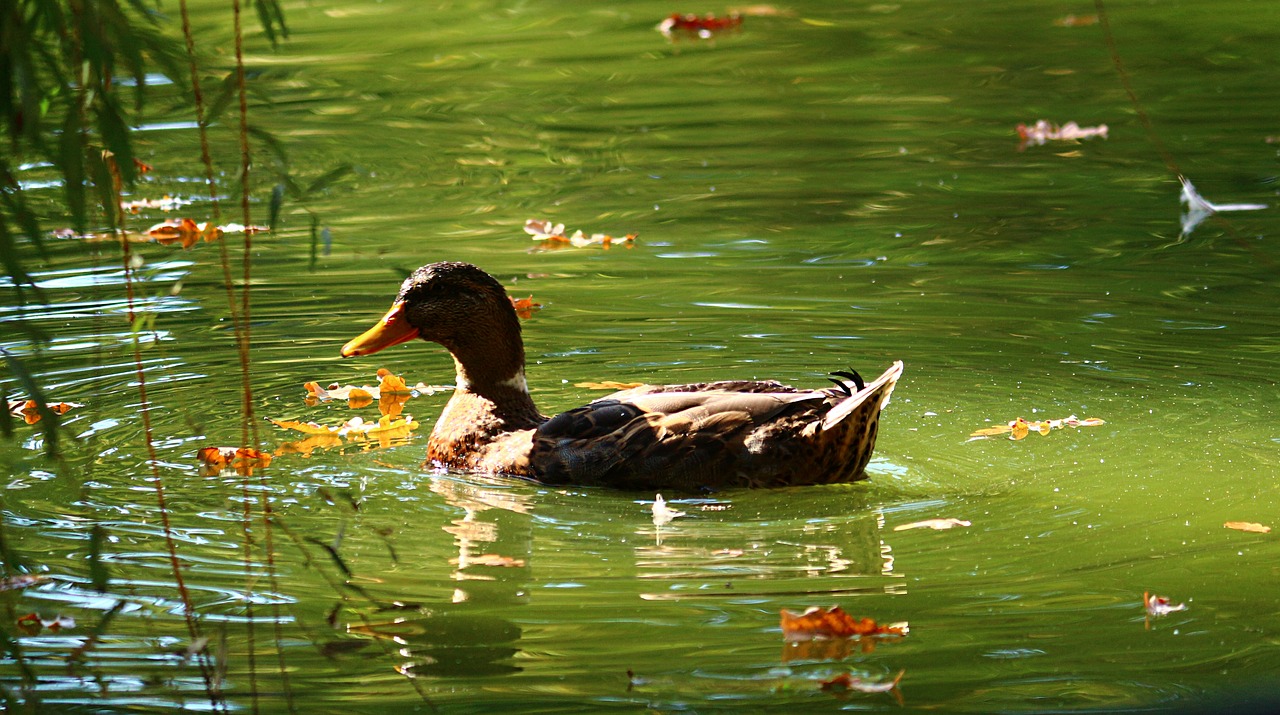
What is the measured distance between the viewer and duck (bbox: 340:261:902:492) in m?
6.89

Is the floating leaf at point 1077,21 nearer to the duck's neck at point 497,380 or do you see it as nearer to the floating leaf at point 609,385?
the floating leaf at point 609,385

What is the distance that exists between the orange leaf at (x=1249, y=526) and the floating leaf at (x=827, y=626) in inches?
69.4

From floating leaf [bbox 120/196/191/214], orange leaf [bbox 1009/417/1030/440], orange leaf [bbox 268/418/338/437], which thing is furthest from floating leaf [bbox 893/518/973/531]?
floating leaf [bbox 120/196/191/214]

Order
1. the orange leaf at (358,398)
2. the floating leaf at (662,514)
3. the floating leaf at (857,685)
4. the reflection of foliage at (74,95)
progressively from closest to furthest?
the reflection of foliage at (74,95) < the floating leaf at (857,685) < the floating leaf at (662,514) < the orange leaf at (358,398)

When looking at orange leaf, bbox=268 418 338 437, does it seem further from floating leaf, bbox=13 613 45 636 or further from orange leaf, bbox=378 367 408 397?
floating leaf, bbox=13 613 45 636

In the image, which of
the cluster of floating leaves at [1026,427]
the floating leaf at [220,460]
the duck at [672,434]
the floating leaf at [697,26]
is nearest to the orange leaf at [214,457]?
the floating leaf at [220,460]

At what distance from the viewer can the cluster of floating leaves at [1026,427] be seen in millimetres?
7527

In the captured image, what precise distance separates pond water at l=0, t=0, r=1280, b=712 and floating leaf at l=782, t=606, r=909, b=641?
0.09 m

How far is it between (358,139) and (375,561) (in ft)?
30.3

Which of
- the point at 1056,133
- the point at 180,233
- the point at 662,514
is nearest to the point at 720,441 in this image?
the point at 662,514

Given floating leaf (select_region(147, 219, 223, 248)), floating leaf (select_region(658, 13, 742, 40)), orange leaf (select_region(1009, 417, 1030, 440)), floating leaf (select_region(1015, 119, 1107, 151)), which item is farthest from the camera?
floating leaf (select_region(658, 13, 742, 40))

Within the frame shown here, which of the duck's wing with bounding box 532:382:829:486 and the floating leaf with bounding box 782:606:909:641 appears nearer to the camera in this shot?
the floating leaf with bounding box 782:606:909:641

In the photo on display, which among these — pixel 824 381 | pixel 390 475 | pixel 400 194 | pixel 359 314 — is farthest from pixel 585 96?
pixel 390 475

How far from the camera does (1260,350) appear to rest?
866cm
